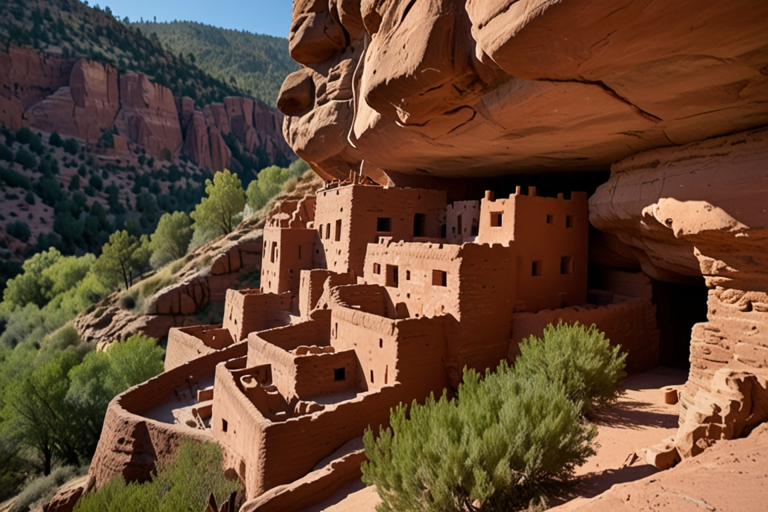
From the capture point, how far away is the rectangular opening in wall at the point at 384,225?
1906 centimetres

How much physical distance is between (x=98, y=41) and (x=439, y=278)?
9752 centimetres

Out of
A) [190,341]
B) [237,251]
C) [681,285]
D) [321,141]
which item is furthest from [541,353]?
[237,251]

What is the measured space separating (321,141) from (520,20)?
18.4 m

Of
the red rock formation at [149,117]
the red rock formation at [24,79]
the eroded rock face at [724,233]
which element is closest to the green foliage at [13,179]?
the red rock formation at [24,79]

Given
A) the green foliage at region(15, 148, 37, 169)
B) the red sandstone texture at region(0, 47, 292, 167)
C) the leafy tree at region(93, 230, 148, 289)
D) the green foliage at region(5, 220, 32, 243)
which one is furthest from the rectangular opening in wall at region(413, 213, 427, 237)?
the red sandstone texture at region(0, 47, 292, 167)

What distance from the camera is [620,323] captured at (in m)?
14.1

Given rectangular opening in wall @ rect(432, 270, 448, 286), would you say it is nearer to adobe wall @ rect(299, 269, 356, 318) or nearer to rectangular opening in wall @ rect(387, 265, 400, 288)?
rectangular opening in wall @ rect(387, 265, 400, 288)

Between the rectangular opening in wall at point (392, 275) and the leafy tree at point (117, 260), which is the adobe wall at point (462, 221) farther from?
the leafy tree at point (117, 260)

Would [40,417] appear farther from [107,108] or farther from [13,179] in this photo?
[107,108]

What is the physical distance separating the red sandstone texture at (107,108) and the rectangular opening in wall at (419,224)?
70.8 metres

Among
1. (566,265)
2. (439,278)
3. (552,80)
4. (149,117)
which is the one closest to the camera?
(552,80)

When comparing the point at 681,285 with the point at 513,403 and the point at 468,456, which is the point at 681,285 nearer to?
the point at 513,403

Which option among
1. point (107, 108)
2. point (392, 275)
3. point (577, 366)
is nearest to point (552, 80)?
point (577, 366)

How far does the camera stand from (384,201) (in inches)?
743
